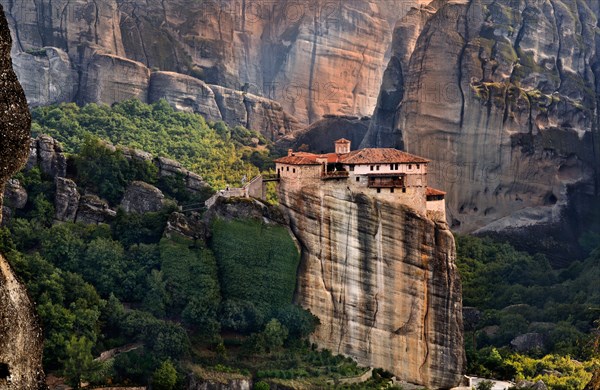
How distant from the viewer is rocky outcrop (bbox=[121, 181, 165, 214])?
165ft

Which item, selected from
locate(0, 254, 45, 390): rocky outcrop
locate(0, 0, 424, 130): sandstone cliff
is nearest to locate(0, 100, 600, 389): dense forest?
locate(0, 0, 424, 130): sandstone cliff

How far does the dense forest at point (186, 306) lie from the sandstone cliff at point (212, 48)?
15426mm

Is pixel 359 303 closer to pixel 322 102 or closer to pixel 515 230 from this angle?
pixel 515 230

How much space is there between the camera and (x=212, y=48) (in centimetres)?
7650

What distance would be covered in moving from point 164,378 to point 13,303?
3195 centimetres

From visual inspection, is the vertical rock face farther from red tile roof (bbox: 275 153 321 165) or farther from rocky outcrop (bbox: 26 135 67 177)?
rocky outcrop (bbox: 26 135 67 177)

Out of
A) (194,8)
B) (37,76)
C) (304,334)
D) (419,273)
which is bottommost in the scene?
(304,334)

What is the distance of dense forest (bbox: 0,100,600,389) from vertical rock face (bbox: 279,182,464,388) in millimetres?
1019

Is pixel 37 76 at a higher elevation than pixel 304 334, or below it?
higher

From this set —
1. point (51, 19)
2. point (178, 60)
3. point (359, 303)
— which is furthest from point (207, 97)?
point (359, 303)

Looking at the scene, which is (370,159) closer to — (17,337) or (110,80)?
(110,80)

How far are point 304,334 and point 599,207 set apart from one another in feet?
106

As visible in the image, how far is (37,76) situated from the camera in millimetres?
66938

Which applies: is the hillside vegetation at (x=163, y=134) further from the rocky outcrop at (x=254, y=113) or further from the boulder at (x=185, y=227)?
the boulder at (x=185, y=227)
